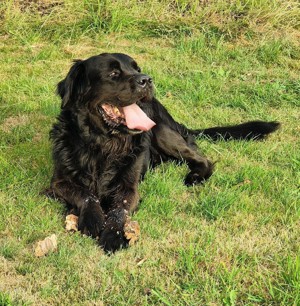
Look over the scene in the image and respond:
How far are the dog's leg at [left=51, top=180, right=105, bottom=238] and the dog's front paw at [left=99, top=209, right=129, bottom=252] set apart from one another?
0.06 m

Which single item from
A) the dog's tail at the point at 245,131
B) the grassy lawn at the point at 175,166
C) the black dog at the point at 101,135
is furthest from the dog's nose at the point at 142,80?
the dog's tail at the point at 245,131

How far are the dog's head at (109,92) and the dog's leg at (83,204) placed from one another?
487 millimetres

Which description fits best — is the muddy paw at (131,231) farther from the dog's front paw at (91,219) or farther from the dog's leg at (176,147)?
the dog's leg at (176,147)

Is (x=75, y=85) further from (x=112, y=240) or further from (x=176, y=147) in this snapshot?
(x=112, y=240)

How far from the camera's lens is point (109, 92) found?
349 centimetres

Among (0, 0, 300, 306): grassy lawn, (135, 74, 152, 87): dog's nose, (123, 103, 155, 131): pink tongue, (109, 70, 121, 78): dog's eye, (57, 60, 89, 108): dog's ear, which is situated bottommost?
(0, 0, 300, 306): grassy lawn

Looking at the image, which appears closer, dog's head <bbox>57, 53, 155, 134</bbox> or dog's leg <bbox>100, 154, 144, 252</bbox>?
dog's leg <bbox>100, 154, 144, 252</bbox>

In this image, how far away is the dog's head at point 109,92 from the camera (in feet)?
11.3

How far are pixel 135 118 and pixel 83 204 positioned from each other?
0.71 metres

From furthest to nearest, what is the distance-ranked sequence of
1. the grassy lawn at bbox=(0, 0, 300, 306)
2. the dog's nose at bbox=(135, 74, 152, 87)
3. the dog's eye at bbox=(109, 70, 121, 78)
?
the dog's eye at bbox=(109, 70, 121, 78) < the dog's nose at bbox=(135, 74, 152, 87) < the grassy lawn at bbox=(0, 0, 300, 306)

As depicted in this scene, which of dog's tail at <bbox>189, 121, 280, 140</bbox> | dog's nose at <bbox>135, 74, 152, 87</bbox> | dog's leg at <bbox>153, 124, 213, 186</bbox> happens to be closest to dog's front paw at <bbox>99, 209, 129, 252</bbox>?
dog's nose at <bbox>135, 74, 152, 87</bbox>

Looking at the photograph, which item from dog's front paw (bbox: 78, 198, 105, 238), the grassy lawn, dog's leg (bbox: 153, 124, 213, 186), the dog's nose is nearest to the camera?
the grassy lawn

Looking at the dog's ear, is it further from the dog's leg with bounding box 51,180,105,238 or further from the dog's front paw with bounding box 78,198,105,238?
the dog's front paw with bounding box 78,198,105,238

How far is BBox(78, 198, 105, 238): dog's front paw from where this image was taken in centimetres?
309
